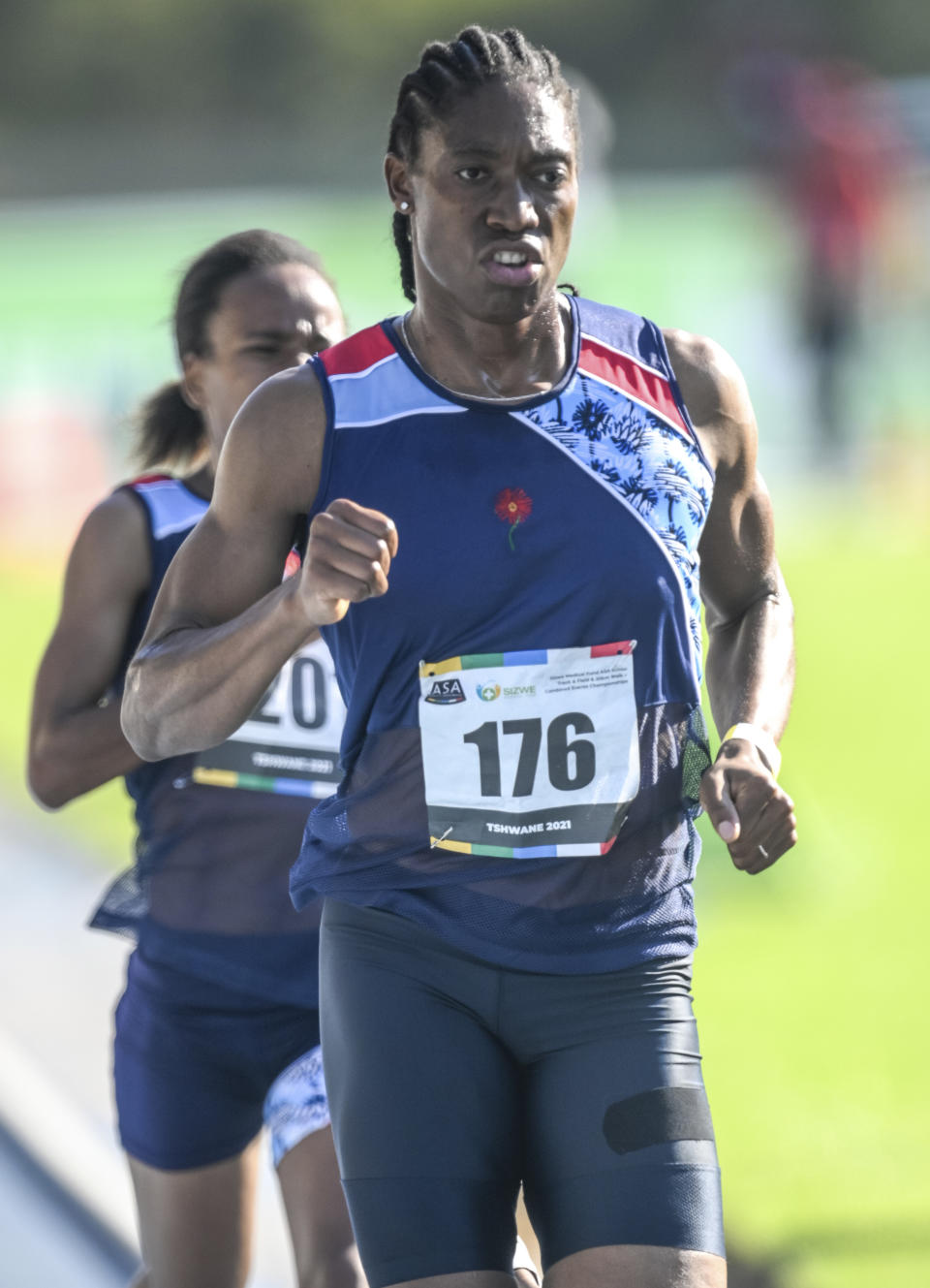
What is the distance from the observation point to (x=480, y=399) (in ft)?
8.54

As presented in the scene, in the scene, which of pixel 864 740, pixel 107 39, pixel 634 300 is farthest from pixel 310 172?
pixel 864 740

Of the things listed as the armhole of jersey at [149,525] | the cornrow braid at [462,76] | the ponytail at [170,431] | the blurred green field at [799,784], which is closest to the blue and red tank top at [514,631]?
the cornrow braid at [462,76]

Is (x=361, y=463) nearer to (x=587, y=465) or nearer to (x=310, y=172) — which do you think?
(x=587, y=465)

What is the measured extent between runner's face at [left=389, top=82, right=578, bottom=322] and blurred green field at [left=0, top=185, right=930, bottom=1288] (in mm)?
1541

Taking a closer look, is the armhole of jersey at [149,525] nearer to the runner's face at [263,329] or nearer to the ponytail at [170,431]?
the runner's face at [263,329]

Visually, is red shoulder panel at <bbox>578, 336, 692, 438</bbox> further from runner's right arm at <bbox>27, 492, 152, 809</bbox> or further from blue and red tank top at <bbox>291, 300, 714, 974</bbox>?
runner's right arm at <bbox>27, 492, 152, 809</bbox>

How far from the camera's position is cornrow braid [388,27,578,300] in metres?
2.63

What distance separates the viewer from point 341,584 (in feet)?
7.64

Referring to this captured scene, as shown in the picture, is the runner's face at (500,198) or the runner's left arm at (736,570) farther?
the runner's left arm at (736,570)

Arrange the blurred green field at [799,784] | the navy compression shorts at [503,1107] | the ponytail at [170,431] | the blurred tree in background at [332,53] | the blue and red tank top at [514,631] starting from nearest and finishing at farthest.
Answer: the navy compression shorts at [503,1107]
the blue and red tank top at [514,631]
the ponytail at [170,431]
the blurred green field at [799,784]
the blurred tree in background at [332,53]

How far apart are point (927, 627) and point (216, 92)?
24756mm

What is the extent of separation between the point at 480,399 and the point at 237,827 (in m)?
1.14

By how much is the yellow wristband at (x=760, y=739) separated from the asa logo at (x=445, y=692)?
14.4 inches

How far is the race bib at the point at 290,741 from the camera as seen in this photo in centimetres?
343
